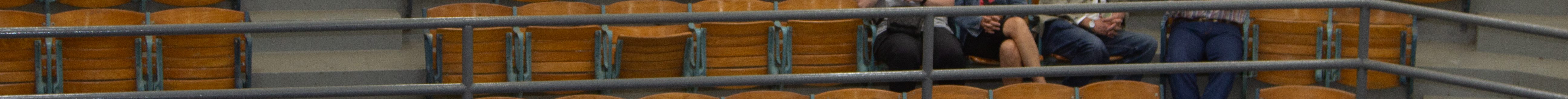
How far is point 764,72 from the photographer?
3.33 metres

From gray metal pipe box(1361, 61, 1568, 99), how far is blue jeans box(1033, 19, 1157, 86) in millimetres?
437

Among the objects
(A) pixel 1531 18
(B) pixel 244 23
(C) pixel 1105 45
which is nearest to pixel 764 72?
(C) pixel 1105 45

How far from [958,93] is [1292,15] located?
711mm

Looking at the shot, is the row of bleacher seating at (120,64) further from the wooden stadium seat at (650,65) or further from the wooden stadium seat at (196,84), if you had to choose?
the wooden stadium seat at (650,65)

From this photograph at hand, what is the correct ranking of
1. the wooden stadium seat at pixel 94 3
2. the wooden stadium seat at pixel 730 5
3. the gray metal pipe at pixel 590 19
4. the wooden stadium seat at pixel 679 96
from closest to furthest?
the gray metal pipe at pixel 590 19
the wooden stadium seat at pixel 679 96
the wooden stadium seat at pixel 730 5
the wooden stadium seat at pixel 94 3

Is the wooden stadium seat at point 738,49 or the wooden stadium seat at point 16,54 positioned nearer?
the wooden stadium seat at point 16,54

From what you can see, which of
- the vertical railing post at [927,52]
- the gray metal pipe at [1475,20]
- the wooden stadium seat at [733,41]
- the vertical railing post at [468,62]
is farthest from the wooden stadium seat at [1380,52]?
the vertical railing post at [468,62]

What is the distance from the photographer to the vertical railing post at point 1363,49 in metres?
2.76

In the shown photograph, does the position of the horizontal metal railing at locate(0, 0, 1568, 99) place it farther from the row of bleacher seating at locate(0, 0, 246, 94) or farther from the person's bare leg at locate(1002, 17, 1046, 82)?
the row of bleacher seating at locate(0, 0, 246, 94)

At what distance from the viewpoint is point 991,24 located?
3.24 metres

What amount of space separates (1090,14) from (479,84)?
1.46m

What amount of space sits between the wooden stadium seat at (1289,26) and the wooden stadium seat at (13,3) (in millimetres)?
3552

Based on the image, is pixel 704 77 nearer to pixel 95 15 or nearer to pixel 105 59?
pixel 105 59

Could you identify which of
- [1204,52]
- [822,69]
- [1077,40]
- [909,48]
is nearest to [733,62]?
[822,69]
